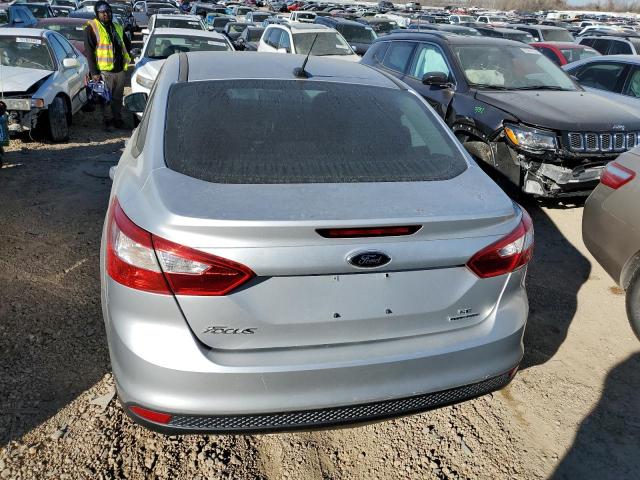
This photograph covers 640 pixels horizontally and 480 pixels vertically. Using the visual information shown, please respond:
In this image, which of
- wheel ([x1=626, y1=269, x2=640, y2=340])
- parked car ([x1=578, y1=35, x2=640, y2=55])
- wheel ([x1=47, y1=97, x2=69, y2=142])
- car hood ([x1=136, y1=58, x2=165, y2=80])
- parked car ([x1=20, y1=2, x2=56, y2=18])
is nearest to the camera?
wheel ([x1=626, y1=269, x2=640, y2=340])

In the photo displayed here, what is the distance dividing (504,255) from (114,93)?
827 centimetres

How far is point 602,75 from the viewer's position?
305 inches

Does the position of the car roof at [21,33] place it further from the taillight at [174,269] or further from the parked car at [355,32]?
the parked car at [355,32]

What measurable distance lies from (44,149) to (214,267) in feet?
21.7

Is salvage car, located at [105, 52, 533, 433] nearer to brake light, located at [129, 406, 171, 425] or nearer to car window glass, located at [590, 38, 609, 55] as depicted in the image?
brake light, located at [129, 406, 171, 425]

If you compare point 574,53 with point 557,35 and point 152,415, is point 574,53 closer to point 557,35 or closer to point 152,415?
point 557,35

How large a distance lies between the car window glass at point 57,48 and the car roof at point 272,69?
235 inches

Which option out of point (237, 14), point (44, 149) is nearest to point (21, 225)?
point (44, 149)

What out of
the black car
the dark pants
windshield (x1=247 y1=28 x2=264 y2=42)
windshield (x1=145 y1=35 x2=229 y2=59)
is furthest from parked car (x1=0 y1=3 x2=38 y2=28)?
the black car

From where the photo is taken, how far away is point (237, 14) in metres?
28.4

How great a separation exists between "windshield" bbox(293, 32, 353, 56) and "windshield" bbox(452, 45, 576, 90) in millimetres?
5665

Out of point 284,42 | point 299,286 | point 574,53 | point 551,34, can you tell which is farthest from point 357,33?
point 299,286

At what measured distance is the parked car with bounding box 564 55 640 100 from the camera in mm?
7203

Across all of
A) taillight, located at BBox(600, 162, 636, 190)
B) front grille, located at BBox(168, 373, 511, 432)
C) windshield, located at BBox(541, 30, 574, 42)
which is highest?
taillight, located at BBox(600, 162, 636, 190)
